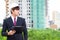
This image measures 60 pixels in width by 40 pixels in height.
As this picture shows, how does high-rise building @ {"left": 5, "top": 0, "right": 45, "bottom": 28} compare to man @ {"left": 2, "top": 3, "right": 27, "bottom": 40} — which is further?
high-rise building @ {"left": 5, "top": 0, "right": 45, "bottom": 28}

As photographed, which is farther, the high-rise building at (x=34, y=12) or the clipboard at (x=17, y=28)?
the high-rise building at (x=34, y=12)

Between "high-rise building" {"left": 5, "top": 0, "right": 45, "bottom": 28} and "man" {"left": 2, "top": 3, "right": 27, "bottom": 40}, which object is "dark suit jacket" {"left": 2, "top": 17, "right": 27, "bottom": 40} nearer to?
"man" {"left": 2, "top": 3, "right": 27, "bottom": 40}

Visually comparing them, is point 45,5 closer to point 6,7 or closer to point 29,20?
point 29,20

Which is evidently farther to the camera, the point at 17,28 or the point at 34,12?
the point at 34,12

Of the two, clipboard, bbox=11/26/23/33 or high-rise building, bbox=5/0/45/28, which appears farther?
high-rise building, bbox=5/0/45/28

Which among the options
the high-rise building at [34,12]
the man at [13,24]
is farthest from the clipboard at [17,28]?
the high-rise building at [34,12]

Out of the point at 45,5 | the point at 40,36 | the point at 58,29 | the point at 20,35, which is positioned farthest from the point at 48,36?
the point at 20,35

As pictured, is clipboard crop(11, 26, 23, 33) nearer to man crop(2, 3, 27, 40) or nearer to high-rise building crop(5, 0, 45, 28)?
man crop(2, 3, 27, 40)

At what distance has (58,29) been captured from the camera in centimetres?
816

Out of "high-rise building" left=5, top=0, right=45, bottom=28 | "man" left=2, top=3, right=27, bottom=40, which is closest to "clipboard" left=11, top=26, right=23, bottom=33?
"man" left=2, top=3, right=27, bottom=40

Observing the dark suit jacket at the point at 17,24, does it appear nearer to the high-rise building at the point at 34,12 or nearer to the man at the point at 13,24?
the man at the point at 13,24

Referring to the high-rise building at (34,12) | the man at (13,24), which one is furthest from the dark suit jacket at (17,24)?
the high-rise building at (34,12)

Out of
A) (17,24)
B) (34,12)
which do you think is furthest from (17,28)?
(34,12)

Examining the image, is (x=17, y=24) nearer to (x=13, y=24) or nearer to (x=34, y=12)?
(x=13, y=24)
